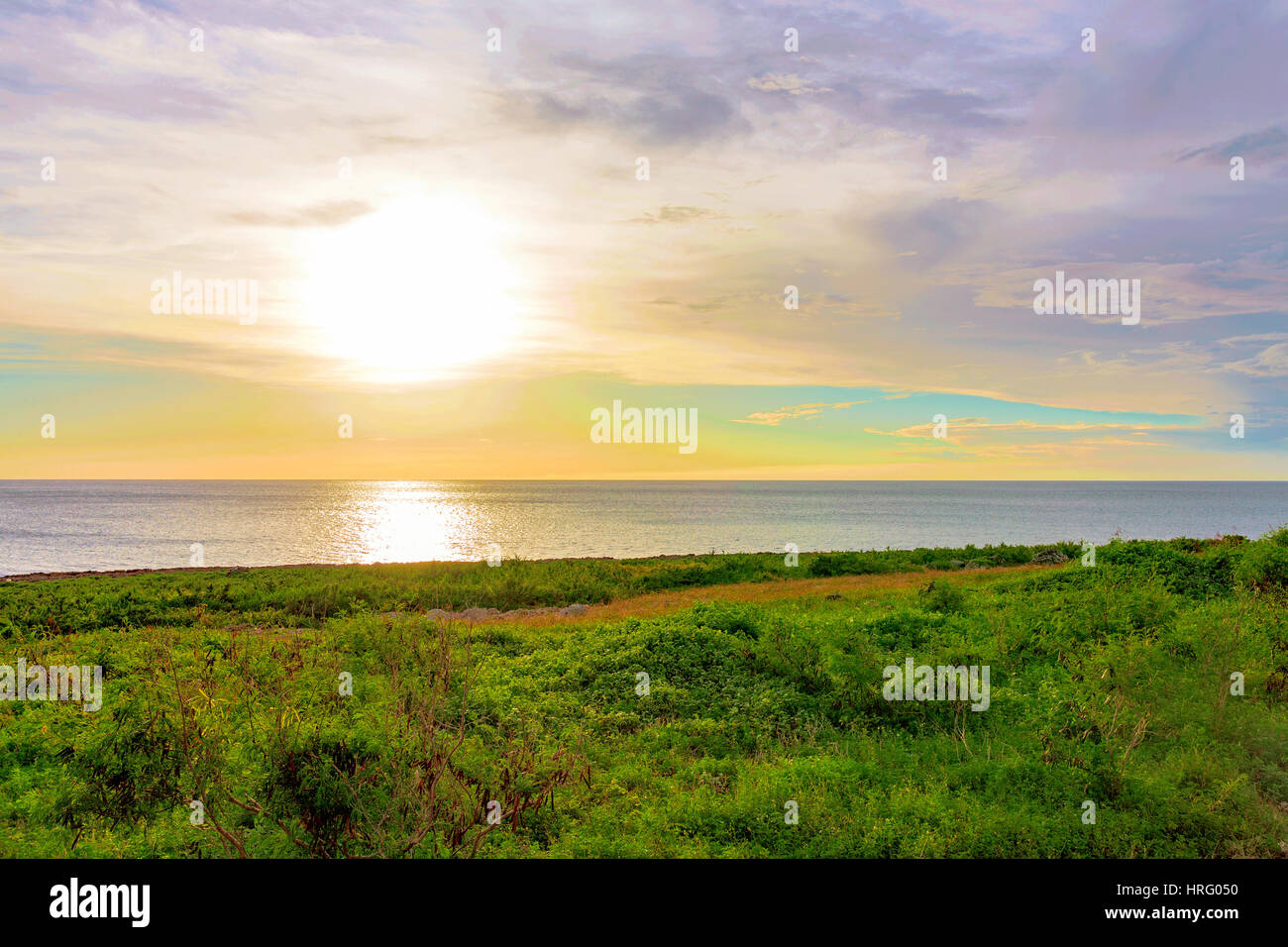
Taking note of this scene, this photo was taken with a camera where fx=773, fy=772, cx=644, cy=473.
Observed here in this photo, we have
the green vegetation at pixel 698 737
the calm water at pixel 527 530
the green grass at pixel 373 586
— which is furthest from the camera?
the calm water at pixel 527 530

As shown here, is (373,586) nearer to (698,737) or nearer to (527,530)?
(698,737)

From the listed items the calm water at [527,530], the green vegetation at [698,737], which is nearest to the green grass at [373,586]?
the green vegetation at [698,737]

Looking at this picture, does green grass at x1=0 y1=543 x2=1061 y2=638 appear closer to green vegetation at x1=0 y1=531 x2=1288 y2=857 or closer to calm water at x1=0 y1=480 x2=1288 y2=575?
green vegetation at x1=0 y1=531 x2=1288 y2=857

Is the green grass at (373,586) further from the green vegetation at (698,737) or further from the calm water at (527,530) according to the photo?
the calm water at (527,530)

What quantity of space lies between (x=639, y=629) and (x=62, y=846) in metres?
12.2

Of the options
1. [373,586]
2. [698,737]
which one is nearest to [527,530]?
[373,586]

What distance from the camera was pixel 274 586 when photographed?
3619cm

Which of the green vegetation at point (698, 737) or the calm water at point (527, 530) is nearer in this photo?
the green vegetation at point (698, 737)

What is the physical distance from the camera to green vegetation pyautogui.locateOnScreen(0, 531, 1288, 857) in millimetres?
8344

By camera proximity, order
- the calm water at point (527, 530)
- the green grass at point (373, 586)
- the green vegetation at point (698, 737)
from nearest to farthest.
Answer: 1. the green vegetation at point (698, 737)
2. the green grass at point (373, 586)
3. the calm water at point (527, 530)

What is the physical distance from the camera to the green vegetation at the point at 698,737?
834 cm
